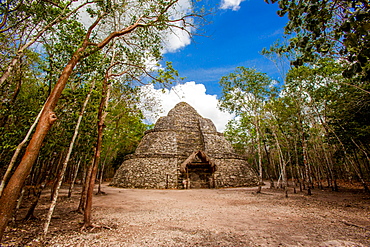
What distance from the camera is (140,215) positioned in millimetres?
5844

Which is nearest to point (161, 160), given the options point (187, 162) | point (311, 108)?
point (187, 162)

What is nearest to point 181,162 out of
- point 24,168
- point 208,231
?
point 208,231

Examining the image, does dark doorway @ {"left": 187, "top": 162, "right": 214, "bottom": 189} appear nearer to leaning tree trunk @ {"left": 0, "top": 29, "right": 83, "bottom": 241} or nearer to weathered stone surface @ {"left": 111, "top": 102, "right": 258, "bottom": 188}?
weathered stone surface @ {"left": 111, "top": 102, "right": 258, "bottom": 188}

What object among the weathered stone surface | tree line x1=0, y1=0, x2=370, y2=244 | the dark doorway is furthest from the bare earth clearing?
the dark doorway

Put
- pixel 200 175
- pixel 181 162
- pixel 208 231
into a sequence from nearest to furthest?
pixel 208 231 → pixel 200 175 → pixel 181 162

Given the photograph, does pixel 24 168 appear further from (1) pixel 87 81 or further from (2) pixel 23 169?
(1) pixel 87 81

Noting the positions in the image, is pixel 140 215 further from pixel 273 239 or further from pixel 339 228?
pixel 339 228

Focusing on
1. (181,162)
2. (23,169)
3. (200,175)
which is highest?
(181,162)

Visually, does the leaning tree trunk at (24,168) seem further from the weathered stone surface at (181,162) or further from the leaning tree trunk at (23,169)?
the weathered stone surface at (181,162)

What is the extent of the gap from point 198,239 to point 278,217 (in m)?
3.11

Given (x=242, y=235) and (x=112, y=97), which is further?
(x=112, y=97)

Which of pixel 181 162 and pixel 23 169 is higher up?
pixel 181 162

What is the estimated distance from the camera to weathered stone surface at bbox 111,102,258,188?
15813 millimetres

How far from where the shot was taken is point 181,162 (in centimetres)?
1717
